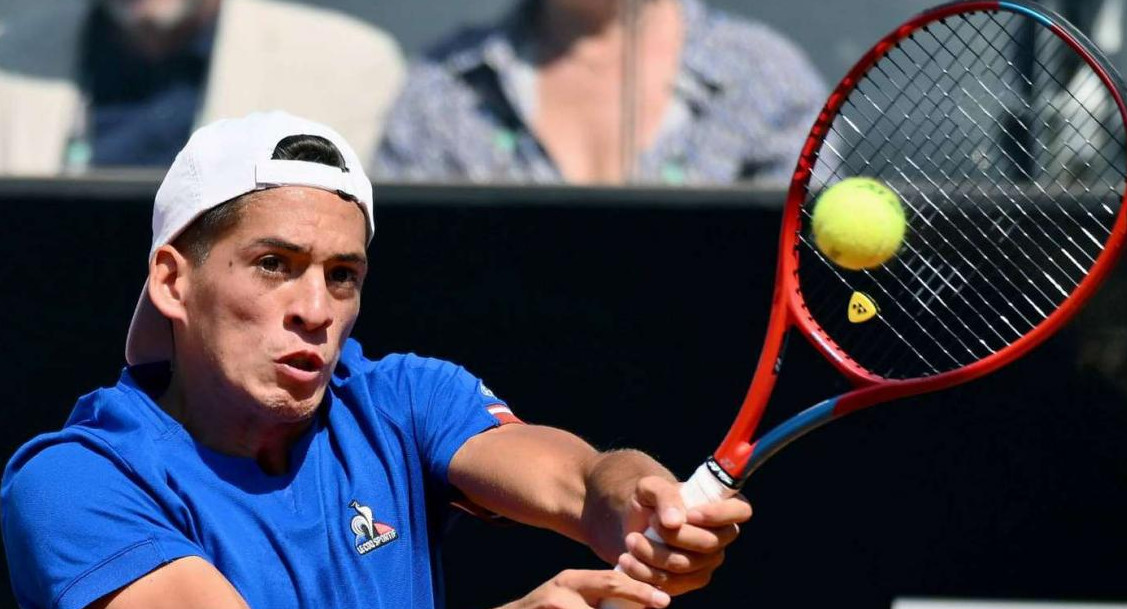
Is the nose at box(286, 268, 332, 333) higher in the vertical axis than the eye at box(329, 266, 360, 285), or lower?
lower

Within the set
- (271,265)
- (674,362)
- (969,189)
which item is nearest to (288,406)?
(271,265)

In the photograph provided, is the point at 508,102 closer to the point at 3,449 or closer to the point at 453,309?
the point at 453,309

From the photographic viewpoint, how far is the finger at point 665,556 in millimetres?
2367

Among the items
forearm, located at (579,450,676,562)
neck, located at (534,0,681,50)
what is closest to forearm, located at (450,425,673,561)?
forearm, located at (579,450,676,562)

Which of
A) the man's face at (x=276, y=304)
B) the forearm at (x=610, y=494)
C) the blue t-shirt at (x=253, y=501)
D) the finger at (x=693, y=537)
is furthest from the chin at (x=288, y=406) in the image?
the finger at (x=693, y=537)

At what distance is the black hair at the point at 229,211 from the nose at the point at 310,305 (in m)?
0.14

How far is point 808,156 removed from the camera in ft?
9.30

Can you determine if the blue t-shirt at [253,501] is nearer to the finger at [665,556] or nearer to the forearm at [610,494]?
the forearm at [610,494]

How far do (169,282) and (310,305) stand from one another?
0.84 feet

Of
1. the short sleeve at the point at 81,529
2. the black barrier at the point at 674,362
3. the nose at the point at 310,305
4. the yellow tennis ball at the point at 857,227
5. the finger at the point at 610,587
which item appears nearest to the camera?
the finger at the point at 610,587

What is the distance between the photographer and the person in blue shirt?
7.95ft

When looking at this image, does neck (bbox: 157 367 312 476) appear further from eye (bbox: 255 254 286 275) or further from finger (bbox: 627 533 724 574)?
finger (bbox: 627 533 724 574)

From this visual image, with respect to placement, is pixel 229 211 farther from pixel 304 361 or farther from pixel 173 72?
pixel 173 72

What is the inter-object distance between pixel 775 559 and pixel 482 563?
648mm
